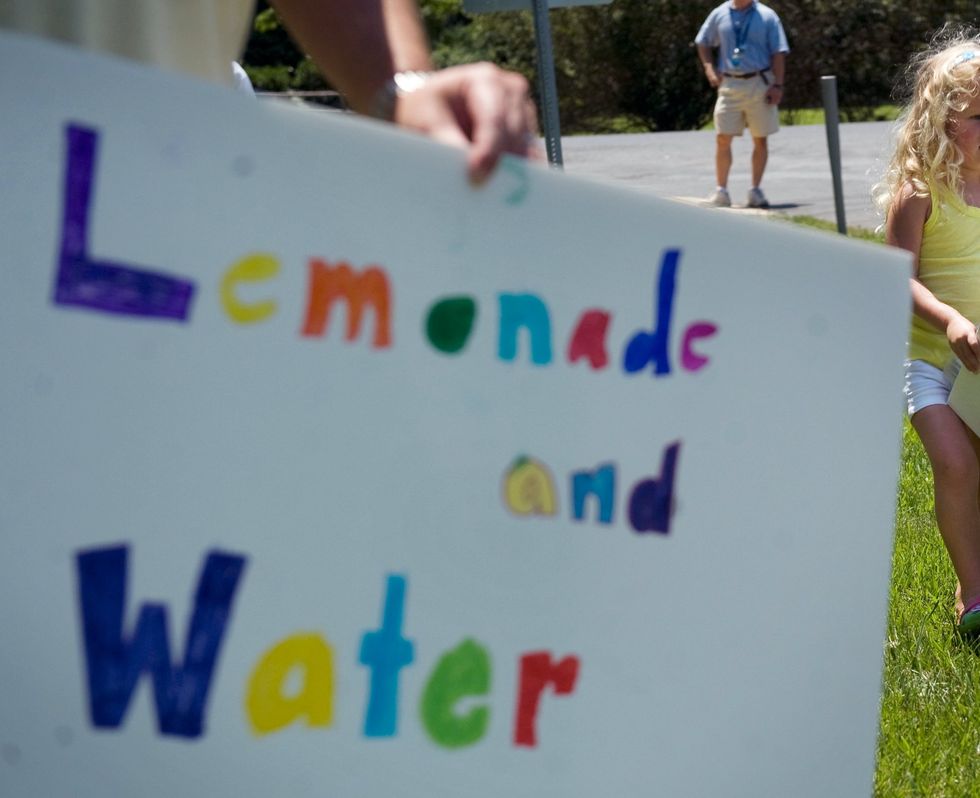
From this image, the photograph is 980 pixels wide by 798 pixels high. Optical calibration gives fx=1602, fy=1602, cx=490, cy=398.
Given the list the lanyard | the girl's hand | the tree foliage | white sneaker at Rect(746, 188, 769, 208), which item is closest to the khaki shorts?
the lanyard

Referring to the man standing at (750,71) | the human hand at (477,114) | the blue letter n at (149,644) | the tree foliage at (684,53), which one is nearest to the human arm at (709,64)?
the man standing at (750,71)

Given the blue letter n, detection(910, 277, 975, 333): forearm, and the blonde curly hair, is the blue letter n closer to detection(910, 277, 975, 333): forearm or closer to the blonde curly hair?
detection(910, 277, 975, 333): forearm

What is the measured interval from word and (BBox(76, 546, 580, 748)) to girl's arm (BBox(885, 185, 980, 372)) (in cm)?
215

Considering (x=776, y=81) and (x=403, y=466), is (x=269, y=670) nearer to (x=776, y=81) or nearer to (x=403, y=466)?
(x=403, y=466)

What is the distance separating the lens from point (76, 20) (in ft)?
4.98

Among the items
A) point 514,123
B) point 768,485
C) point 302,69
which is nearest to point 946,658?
point 768,485

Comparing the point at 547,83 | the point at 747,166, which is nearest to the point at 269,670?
the point at 547,83

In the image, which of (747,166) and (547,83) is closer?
(547,83)

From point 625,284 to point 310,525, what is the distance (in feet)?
1.18

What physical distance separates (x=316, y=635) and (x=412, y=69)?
570 millimetres

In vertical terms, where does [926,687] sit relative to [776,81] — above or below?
below

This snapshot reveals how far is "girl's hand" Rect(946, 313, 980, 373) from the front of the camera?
3.44m

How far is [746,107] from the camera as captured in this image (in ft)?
40.4

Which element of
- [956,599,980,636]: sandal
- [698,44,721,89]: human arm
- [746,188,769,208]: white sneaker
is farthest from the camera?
[698,44,721,89]: human arm
